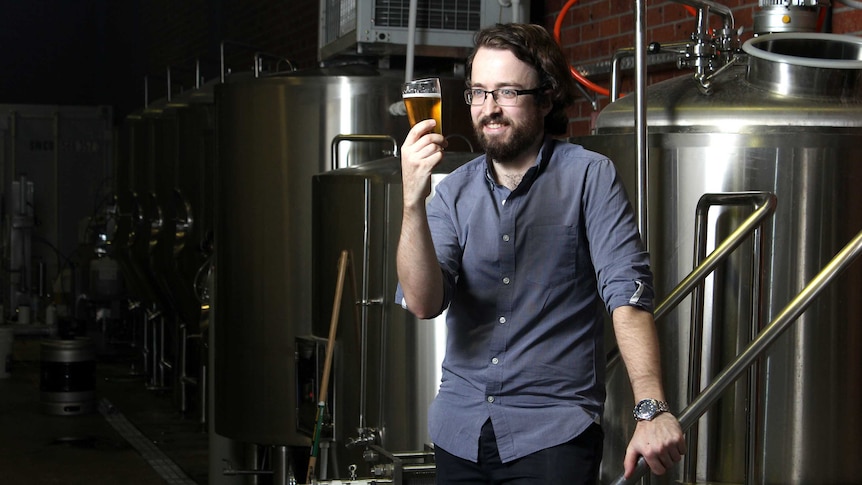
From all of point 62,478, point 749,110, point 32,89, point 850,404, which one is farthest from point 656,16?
point 32,89

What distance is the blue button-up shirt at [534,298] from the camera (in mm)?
1963

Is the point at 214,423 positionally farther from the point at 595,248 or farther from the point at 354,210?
the point at 595,248

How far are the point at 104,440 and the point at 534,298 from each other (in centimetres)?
564

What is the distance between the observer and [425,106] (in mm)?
1924

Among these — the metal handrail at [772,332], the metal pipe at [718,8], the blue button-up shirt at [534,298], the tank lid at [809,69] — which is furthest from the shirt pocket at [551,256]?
the metal pipe at [718,8]

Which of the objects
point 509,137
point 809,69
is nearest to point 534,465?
point 509,137

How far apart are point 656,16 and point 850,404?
198 centimetres

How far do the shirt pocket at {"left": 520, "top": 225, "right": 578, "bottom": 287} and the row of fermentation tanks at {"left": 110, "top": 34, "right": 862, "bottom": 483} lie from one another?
87cm

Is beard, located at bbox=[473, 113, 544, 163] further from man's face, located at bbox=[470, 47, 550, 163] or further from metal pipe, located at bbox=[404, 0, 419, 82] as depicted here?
metal pipe, located at bbox=[404, 0, 419, 82]

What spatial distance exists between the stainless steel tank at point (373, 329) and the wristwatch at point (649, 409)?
1.88 meters

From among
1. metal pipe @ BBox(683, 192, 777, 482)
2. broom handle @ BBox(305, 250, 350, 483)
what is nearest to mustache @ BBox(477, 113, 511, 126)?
metal pipe @ BBox(683, 192, 777, 482)

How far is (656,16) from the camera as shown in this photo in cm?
438

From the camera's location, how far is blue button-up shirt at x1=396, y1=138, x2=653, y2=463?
1963 mm

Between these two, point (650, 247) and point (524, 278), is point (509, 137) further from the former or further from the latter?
point (650, 247)
